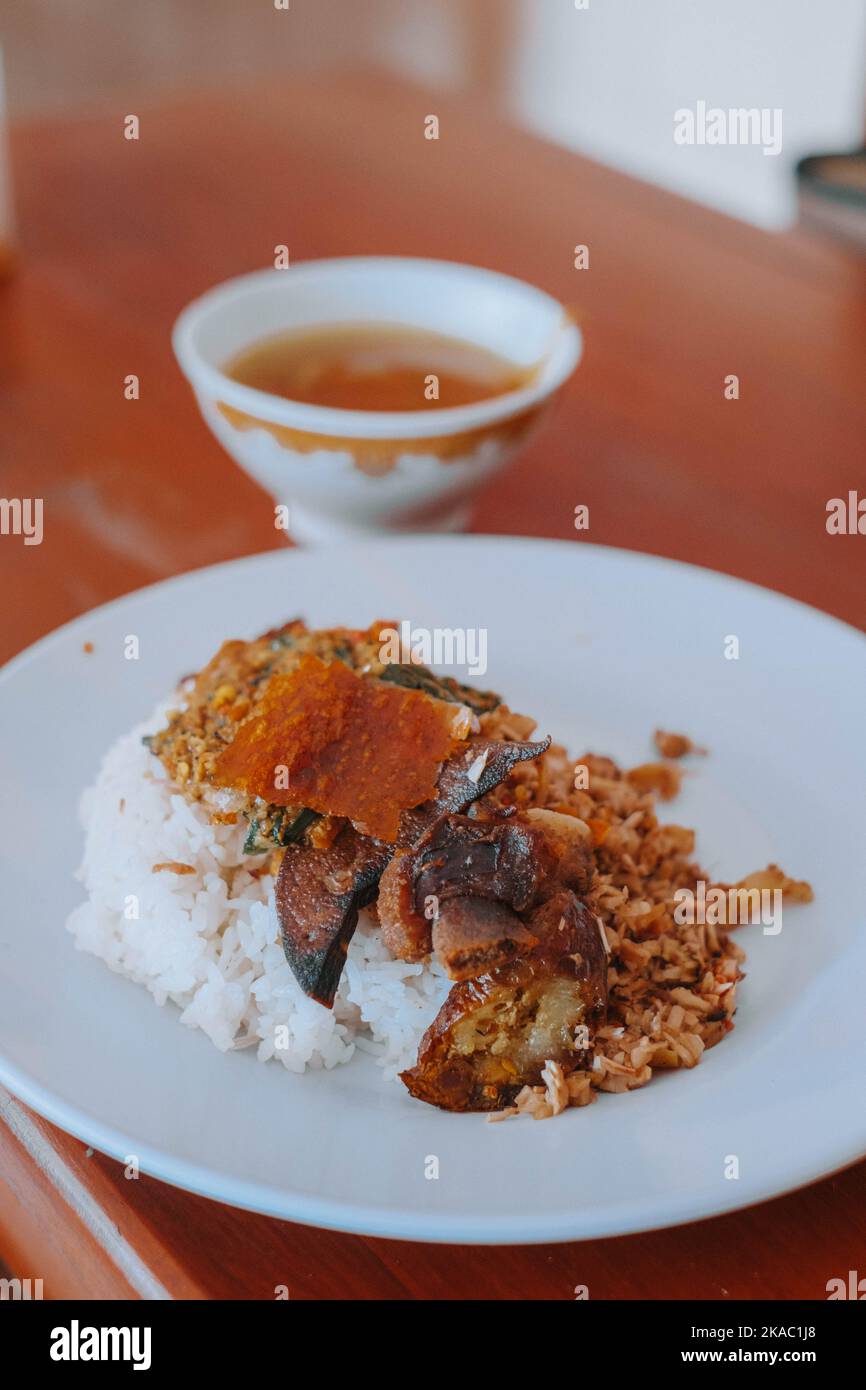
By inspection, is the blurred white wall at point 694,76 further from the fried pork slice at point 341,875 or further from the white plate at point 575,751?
the fried pork slice at point 341,875

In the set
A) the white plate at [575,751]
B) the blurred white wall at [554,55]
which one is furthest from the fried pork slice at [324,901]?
the blurred white wall at [554,55]

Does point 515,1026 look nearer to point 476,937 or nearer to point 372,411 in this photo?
point 476,937

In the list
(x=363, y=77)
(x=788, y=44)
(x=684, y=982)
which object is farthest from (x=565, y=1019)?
(x=788, y=44)

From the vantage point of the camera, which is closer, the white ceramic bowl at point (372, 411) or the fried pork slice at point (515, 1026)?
the fried pork slice at point (515, 1026)

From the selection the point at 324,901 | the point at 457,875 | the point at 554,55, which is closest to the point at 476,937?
the point at 457,875

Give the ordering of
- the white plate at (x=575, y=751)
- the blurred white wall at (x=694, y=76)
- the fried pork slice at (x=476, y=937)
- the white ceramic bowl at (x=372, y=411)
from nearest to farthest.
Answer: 1. the white plate at (x=575, y=751)
2. the fried pork slice at (x=476, y=937)
3. the white ceramic bowl at (x=372, y=411)
4. the blurred white wall at (x=694, y=76)

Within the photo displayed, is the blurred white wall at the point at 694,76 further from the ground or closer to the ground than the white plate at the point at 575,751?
further from the ground
